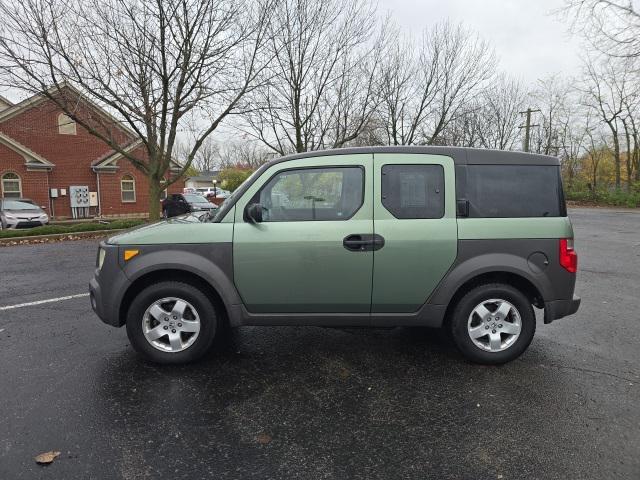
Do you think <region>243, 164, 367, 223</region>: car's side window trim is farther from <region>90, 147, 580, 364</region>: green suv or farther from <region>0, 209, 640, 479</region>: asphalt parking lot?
<region>0, 209, 640, 479</region>: asphalt parking lot

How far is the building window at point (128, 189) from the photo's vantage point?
82.2 ft

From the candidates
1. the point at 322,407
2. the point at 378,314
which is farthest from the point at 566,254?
the point at 322,407

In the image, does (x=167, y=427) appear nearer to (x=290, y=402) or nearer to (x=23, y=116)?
(x=290, y=402)

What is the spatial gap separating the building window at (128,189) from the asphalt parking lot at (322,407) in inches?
882

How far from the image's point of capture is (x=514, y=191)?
11.6 feet

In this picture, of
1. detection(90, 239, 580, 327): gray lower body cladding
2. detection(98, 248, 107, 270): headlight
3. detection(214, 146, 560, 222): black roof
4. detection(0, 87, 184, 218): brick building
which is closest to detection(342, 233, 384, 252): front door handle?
detection(90, 239, 580, 327): gray lower body cladding

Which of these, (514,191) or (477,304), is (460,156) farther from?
(477,304)

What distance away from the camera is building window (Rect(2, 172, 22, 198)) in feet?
70.3

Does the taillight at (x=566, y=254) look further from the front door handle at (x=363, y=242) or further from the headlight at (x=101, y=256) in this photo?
the headlight at (x=101, y=256)

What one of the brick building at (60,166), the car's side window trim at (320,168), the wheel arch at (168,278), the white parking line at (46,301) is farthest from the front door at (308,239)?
the brick building at (60,166)

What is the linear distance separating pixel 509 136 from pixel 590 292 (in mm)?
40645

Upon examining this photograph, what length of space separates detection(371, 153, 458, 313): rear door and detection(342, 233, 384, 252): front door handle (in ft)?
0.14

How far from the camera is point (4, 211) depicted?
1591 cm

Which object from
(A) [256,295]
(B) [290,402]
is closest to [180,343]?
(A) [256,295]
